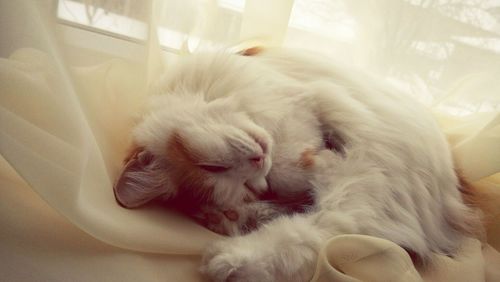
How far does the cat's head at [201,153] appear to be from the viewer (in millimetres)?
783

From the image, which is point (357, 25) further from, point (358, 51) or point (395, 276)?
point (395, 276)

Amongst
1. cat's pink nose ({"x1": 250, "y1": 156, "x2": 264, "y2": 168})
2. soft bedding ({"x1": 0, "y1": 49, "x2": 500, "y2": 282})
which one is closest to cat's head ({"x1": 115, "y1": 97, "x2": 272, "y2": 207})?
cat's pink nose ({"x1": 250, "y1": 156, "x2": 264, "y2": 168})

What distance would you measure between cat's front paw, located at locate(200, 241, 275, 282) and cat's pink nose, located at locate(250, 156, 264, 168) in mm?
200

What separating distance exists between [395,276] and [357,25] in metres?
0.68

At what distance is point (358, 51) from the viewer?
1.12 m

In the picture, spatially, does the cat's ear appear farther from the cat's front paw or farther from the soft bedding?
the cat's front paw

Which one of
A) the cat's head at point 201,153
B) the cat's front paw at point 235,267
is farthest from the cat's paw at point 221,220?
the cat's front paw at point 235,267

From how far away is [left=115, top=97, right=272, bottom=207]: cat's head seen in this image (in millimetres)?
783

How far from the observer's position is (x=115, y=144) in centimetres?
84

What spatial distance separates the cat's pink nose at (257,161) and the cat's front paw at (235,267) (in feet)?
0.66

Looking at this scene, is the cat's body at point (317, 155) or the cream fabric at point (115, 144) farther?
the cat's body at point (317, 155)

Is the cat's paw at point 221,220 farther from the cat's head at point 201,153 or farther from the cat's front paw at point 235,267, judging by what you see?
the cat's front paw at point 235,267

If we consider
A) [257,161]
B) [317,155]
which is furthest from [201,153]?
[317,155]

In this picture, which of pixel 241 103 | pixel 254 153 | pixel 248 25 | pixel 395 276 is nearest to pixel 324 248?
pixel 395 276
